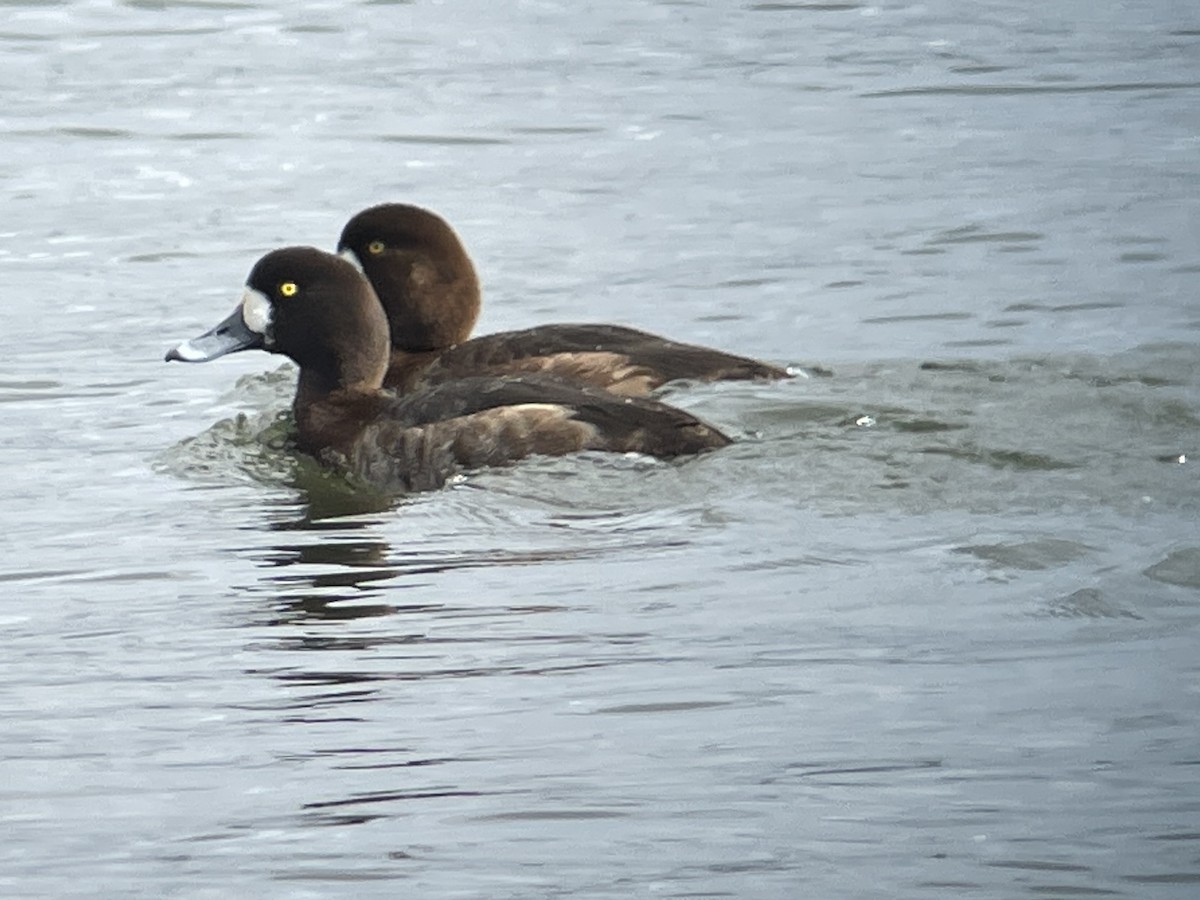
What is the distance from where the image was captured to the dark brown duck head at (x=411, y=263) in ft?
34.3

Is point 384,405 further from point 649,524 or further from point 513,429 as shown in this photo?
point 649,524

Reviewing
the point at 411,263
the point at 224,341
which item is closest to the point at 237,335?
the point at 224,341

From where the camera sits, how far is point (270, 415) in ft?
33.3

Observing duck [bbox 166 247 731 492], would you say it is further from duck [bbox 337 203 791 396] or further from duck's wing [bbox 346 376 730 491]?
duck [bbox 337 203 791 396]

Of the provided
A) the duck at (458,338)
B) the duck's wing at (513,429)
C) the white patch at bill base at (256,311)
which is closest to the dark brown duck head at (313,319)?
the white patch at bill base at (256,311)

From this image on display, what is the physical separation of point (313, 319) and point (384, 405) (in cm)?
46

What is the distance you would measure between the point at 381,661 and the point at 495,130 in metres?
9.49

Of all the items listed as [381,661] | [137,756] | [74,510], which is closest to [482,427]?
[74,510]

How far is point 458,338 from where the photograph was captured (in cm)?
1062

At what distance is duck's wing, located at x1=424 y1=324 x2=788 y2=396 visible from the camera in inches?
374

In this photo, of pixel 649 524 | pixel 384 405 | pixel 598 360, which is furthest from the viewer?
pixel 598 360

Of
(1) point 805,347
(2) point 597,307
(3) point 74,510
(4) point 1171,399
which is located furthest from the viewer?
(2) point 597,307

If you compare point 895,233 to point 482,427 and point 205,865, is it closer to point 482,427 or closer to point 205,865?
point 482,427

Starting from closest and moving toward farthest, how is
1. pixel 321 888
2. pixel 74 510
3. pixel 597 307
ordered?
1. pixel 321 888
2. pixel 74 510
3. pixel 597 307
